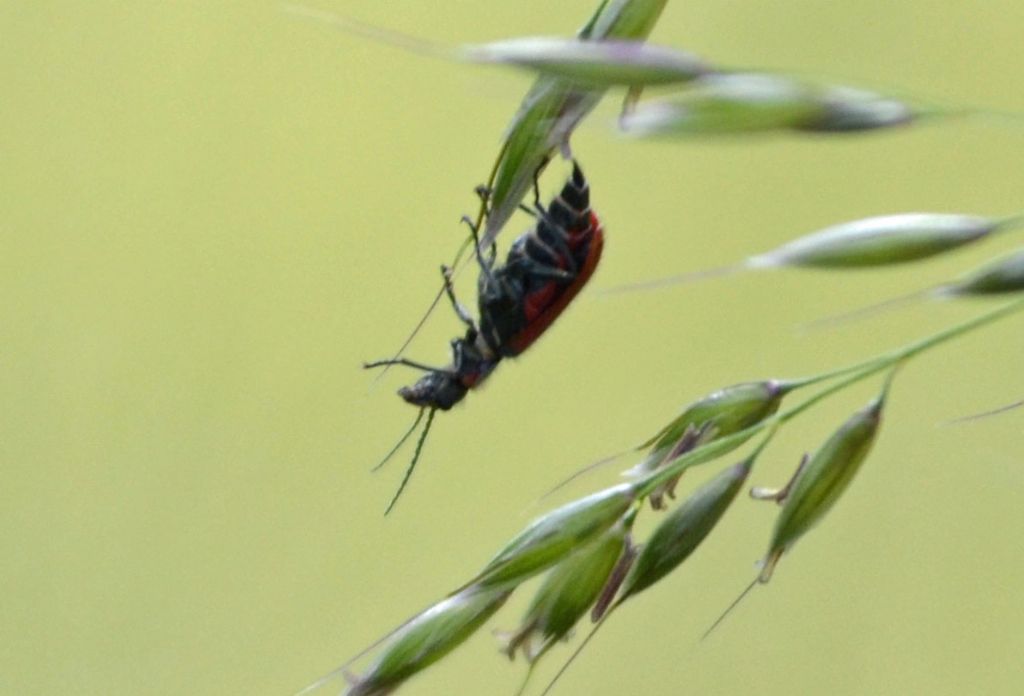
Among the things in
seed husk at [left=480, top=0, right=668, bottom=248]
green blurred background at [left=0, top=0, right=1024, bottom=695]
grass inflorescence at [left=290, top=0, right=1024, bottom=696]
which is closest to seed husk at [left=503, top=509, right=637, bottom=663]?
grass inflorescence at [left=290, top=0, right=1024, bottom=696]

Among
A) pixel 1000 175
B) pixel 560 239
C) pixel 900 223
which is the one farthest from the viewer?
pixel 1000 175

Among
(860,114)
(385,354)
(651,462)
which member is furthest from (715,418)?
(385,354)

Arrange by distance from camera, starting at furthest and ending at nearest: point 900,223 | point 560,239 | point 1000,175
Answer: point 1000,175, point 560,239, point 900,223

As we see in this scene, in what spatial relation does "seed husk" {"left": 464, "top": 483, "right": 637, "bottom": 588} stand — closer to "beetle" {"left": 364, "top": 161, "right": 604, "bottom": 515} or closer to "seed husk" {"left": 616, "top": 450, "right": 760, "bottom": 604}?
"seed husk" {"left": 616, "top": 450, "right": 760, "bottom": 604}

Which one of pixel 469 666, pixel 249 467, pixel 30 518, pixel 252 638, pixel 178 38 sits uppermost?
pixel 178 38

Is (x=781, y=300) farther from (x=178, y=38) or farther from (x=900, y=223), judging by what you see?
(x=900, y=223)

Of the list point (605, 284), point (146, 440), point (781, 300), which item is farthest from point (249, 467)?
point (781, 300)

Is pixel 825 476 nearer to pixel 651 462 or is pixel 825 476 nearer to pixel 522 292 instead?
pixel 651 462
